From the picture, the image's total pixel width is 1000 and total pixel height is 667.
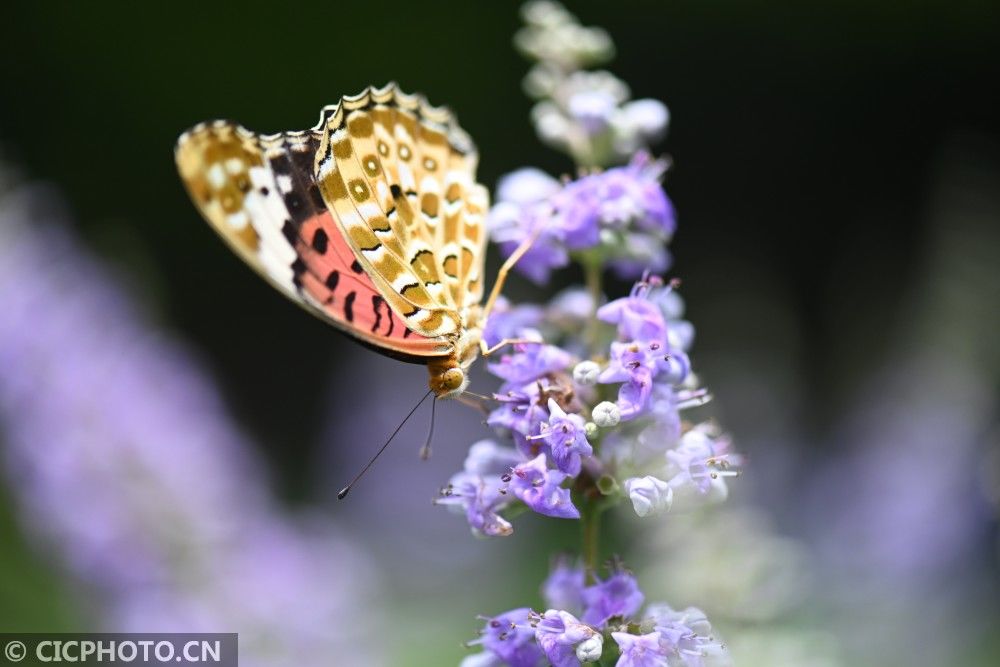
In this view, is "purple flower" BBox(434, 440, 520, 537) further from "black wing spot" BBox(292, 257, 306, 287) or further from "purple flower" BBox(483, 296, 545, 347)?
"black wing spot" BBox(292, 257, 306, 287)

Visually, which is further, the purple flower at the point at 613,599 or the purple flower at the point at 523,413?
the purple flower at the point at 523,413

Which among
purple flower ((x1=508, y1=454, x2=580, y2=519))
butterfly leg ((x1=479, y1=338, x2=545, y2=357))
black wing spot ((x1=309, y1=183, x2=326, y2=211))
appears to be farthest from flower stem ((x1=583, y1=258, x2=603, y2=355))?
black wing spot ((x1=309, y1=183, x2=326, y2=211))

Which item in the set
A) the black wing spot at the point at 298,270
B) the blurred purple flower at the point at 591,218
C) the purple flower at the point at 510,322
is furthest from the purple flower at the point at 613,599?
the black wing spot at the point at 298,270

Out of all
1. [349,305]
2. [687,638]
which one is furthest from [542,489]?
[349,305]

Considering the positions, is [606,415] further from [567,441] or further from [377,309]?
[377,309]

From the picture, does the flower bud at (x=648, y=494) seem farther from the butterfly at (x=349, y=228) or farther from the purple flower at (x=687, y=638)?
the butterfly at (x=349, y=228)

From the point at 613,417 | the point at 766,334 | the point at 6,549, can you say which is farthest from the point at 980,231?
the point at 6,549
